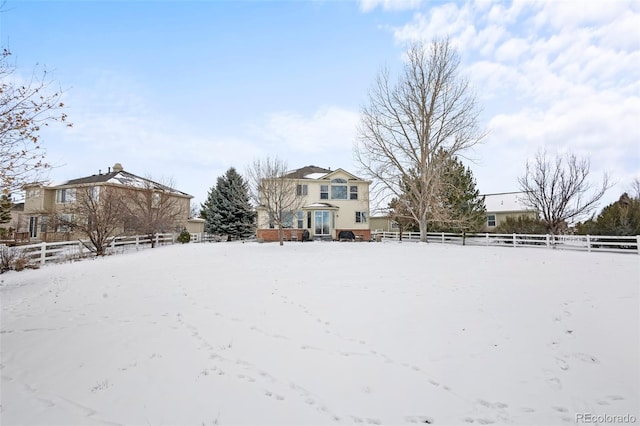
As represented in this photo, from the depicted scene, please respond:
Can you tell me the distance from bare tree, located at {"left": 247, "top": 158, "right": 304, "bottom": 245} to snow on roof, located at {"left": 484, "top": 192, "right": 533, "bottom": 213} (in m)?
28.6

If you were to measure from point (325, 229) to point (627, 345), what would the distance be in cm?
2423

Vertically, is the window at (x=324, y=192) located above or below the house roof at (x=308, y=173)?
below

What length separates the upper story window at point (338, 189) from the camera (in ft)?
100

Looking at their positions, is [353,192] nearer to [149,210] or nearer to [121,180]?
[149,210]

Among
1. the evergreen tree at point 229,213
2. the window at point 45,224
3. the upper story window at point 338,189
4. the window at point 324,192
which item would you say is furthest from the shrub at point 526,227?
the window at point 45,224

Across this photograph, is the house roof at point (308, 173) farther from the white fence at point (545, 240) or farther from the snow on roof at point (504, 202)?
the snow on roof at point (504, 202)

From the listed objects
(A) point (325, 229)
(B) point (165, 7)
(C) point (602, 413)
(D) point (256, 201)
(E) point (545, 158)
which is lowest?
(C) point (602, 413)

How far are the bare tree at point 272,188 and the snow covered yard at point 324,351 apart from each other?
11.2 metres

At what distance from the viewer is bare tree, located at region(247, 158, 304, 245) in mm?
20516

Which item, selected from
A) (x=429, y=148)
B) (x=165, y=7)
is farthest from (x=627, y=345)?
(x=429, y=148)

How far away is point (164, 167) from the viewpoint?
3228 cm

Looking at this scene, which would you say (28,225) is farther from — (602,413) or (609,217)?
(609,217)

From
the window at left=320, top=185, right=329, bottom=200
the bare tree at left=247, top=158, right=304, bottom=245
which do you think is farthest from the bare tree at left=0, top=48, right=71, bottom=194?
the window at left=320, top=185, right=329, bottom=200

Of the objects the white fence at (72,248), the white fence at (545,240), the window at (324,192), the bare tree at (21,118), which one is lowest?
the white fence at (72,248)
